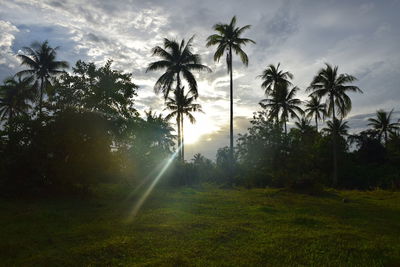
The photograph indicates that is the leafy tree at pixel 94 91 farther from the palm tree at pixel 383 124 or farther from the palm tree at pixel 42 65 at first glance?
the palm tree at pixel 383 124

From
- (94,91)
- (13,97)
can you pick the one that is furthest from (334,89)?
(13,97)

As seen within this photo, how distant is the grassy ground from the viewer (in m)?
5.57

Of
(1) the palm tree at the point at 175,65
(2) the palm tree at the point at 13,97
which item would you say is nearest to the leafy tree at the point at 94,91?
(1) the palm tree at the point at 175,65

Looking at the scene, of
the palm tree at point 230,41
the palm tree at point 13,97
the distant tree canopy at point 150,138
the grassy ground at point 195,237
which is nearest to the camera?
the grassy ground at point 195,237

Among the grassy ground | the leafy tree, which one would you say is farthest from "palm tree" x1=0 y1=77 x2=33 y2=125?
the grassy ground

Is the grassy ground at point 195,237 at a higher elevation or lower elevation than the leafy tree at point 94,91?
lower

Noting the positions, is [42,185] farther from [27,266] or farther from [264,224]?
[264,224]

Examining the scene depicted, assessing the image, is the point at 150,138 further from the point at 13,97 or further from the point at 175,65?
the point at 13,97

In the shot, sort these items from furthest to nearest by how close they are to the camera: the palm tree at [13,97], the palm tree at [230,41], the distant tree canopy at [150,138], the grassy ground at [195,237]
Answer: the palm tree at [13,97], the palm tree at [230,41], the distant tree canopy at [150,138], the grassy ground at [195,237]

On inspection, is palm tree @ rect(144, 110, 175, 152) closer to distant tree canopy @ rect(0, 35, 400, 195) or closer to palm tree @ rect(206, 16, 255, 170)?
distant tree canopy @ rect(0, 35, 400, 195)

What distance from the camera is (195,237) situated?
7297 mm

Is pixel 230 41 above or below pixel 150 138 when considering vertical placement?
above

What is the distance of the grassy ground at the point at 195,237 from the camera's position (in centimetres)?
557

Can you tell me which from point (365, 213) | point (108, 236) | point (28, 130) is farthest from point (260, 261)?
point (28, 130)
